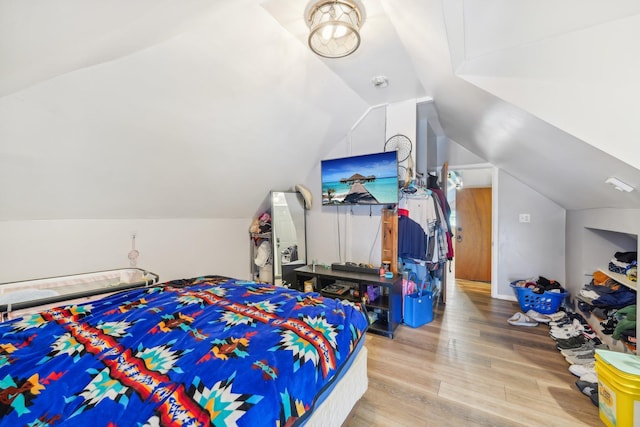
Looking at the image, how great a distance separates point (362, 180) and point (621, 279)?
252cm

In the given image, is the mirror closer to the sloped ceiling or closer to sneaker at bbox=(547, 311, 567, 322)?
the sloped ceiling

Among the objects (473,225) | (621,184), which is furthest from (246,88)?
(473,225)

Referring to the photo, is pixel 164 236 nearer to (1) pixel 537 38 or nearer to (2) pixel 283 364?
(2) pixel 283 364

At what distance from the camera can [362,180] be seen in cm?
310

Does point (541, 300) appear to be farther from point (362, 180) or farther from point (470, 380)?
point (362, 180)

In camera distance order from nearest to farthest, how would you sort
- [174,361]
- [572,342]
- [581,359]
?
[174,361], [581,359], [572,342]

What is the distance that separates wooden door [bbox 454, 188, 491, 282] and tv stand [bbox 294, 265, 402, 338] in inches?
114

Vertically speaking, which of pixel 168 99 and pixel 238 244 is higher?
pixel 168 99

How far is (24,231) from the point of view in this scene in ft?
6.72

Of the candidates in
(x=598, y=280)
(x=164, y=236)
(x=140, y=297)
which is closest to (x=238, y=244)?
(x=164, y=236)

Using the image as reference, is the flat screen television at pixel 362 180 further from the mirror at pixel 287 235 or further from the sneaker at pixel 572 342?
the sneaker at pixel 572 342

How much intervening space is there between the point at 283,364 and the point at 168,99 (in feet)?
6.58

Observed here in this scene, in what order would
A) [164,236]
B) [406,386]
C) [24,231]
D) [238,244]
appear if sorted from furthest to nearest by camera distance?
1. [238,244]
2. [164,236]
3. [24,231]
4. [406,386]

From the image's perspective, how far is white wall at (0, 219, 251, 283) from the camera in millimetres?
2039
